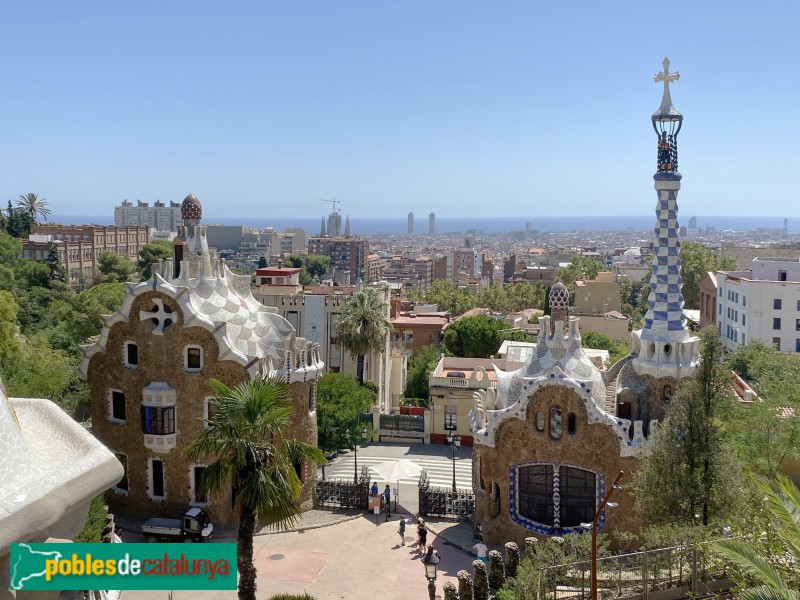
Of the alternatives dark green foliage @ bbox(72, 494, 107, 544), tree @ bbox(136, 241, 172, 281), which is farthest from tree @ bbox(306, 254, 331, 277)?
dark green foliage @ bbox(72, 494, 107, 544)

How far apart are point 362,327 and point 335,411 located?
9.85m

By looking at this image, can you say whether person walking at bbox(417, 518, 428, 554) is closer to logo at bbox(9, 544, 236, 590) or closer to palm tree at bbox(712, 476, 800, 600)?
palm tree at bbox(712, 476, 800, 600)

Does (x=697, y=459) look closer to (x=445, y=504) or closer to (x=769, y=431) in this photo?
(x=769, y=431)

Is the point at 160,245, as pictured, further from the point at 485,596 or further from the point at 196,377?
the point at 485,596

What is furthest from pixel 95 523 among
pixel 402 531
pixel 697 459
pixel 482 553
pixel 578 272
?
pixel 578 272

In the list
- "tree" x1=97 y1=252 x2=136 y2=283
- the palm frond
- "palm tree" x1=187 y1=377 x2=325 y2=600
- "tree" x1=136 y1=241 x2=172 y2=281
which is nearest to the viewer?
the palm frond

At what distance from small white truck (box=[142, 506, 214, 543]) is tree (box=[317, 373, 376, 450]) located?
8.76 meters

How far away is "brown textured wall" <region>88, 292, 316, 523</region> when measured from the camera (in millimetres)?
28500

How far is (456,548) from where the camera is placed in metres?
27.0

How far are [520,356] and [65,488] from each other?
44.2m

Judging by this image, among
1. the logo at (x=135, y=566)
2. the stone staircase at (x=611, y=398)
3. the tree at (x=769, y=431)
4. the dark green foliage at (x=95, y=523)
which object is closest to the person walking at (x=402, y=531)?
the stone staircase at (x=611, y=398)

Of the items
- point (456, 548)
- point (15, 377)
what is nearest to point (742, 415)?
point (456, 548)

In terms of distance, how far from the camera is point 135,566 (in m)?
4.98

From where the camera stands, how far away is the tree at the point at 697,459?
20000mm
